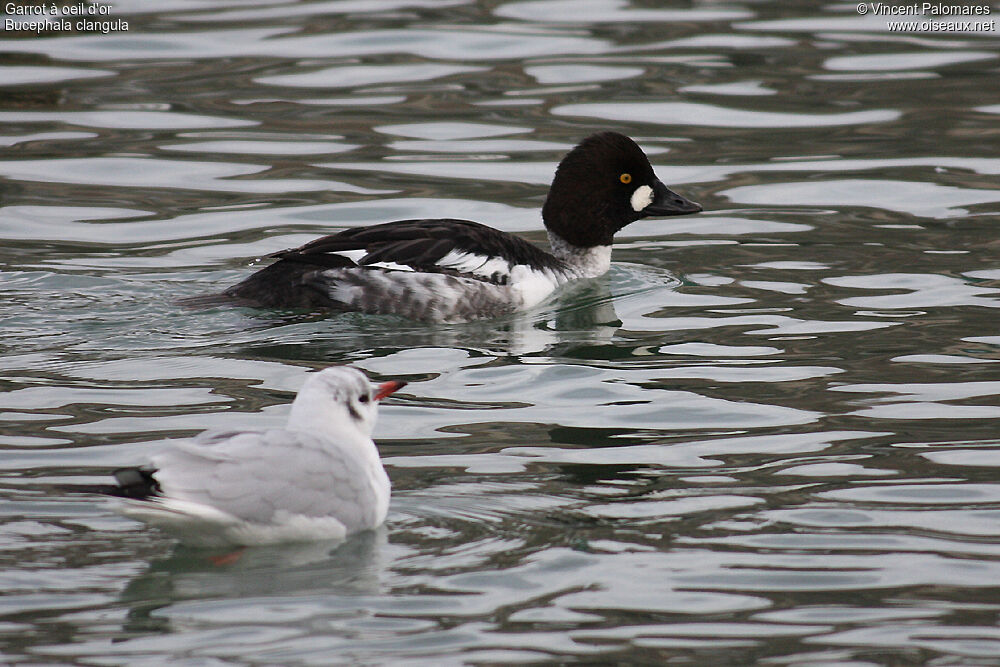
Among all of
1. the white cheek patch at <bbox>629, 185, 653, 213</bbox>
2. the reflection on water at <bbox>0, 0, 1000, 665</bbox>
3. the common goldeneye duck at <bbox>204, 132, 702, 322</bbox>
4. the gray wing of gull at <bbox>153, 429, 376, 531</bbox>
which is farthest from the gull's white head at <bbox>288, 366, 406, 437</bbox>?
the white cheek patch at <bbox>629, 185, 653, 213</bbox>

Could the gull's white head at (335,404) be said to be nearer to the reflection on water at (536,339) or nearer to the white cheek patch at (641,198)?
the reflection on water at (536,339)

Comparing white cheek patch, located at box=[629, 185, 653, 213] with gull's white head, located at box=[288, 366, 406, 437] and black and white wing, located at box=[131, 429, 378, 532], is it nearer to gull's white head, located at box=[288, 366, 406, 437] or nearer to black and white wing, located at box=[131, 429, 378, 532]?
gull's white head, located at box=[288, 366, 406, 437]

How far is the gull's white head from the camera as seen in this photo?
607 cm

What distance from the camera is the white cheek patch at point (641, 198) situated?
11078mm

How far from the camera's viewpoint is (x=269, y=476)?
570cm

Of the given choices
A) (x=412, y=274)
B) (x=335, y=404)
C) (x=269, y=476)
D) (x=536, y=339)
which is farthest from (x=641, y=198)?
(x=269, y=476)

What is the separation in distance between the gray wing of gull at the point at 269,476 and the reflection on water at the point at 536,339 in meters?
0.19

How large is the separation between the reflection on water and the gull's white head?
446 mm

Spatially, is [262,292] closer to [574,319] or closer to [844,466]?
[574,319]

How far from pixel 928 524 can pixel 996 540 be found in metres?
0.29

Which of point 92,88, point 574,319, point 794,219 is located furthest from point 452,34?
point 574,319

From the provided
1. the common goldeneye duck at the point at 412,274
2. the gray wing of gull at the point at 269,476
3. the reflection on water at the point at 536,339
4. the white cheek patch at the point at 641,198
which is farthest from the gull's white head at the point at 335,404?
the white cheek patch at the point at 641,198

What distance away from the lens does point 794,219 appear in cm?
1220

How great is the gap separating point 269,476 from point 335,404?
0.50 m
